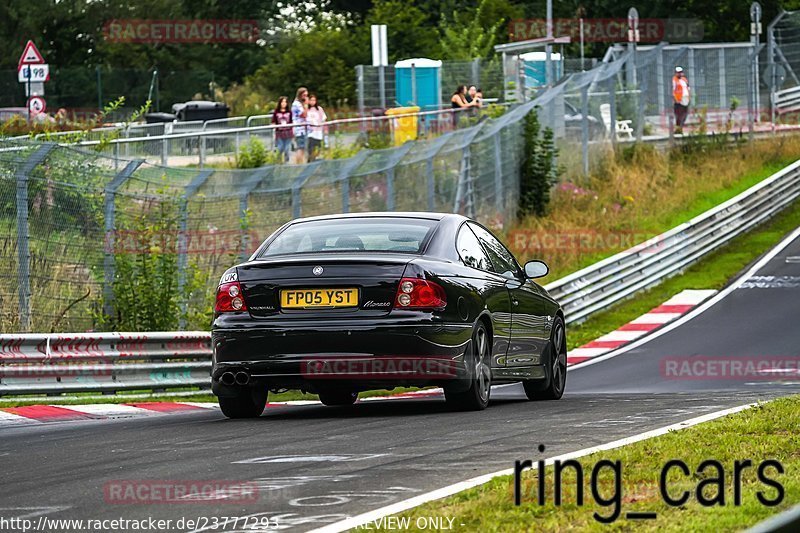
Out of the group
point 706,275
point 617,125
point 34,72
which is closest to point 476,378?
point 706,275

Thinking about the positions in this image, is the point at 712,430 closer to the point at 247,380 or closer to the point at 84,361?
the point at 247,380

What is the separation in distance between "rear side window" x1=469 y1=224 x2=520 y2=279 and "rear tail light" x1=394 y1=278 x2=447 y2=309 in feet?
5.06

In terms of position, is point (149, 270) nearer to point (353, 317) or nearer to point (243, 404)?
point (243, 404)

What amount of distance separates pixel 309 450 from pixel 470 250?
349cm

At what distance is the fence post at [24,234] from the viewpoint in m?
15.1

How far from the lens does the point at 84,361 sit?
14766mm

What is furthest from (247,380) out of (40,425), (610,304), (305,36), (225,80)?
(225,80)

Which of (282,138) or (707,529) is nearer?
(707,529)

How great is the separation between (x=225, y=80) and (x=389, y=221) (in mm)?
65698

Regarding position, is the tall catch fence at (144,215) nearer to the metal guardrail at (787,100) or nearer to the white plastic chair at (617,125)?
the white plastic chair at (617,125)

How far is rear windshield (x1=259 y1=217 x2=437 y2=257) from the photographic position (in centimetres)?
1125

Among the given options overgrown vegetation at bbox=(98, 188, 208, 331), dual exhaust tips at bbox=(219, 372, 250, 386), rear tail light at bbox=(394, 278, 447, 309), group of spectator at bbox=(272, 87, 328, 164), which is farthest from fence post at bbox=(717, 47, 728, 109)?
dual exhaust tips at bbox=(219, 372, 250, 386)

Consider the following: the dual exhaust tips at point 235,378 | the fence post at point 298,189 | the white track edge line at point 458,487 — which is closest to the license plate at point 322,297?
the dual exhaust tips at point 235,378

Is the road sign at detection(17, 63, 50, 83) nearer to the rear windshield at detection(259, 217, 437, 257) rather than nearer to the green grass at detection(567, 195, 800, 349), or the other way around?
the green grass at detection(567, 195, 800, 349)
